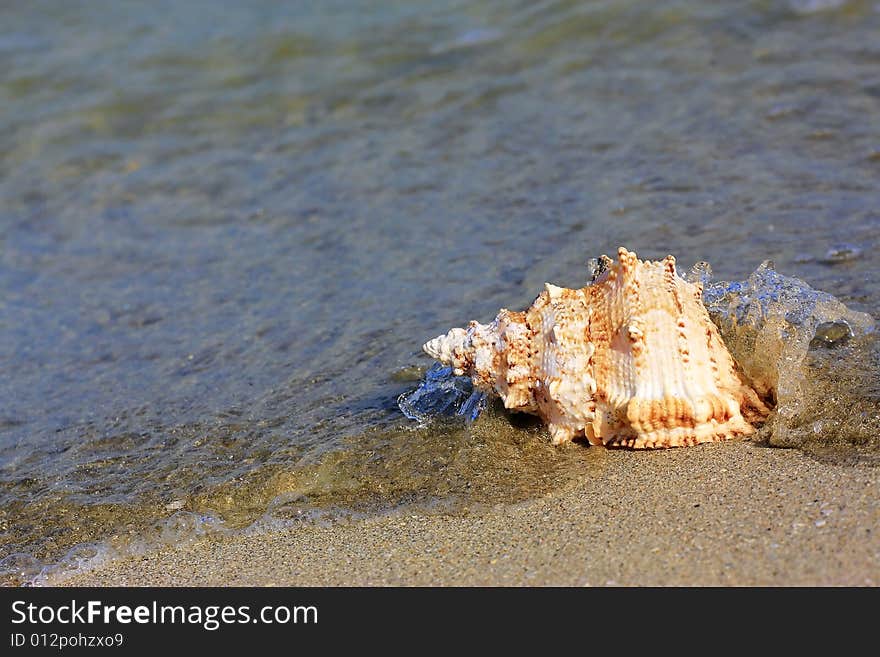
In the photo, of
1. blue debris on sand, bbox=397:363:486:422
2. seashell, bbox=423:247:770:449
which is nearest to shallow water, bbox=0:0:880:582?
blue debris on sand, bbox=397:363:486:422

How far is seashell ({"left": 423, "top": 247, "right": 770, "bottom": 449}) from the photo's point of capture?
3.46 m

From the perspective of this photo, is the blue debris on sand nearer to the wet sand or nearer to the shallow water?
the shallow water

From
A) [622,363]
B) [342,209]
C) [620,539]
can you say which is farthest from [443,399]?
[342,209]

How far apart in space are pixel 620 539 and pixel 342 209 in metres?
3.85

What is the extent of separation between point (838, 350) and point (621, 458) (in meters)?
1.18

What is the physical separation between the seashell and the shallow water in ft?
0.75

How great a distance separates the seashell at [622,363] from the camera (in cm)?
346

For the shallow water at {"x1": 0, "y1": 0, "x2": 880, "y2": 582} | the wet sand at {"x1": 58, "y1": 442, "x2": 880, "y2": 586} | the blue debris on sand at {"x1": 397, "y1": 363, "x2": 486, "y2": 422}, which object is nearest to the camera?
the wet sand at {"x1": 58, "y1": 442, "x2": 880, "y2": 586}

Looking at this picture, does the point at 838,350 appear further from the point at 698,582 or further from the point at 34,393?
the point at 34,393

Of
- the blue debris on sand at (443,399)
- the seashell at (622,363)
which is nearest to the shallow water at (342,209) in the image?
the blue debris on sand at (443,399)

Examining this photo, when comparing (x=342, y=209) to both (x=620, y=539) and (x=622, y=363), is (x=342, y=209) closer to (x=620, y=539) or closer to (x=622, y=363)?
(x=622, y=363)
